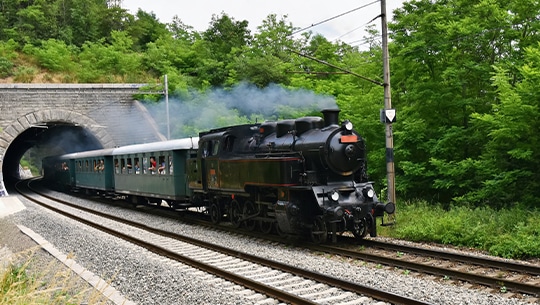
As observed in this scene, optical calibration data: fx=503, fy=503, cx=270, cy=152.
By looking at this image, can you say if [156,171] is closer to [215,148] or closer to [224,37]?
[215,148]

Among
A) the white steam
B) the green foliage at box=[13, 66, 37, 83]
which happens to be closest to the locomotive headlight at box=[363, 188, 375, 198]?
the white steam

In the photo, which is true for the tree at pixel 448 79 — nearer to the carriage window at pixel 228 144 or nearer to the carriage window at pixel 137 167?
the carriage window at pixel 228 144

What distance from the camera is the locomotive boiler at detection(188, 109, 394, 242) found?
10828 millimetres

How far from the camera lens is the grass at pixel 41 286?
177 inches

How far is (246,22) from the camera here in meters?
48.8

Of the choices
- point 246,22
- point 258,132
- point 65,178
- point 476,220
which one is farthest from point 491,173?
point 246,22

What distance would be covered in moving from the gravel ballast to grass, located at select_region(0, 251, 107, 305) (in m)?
0.48

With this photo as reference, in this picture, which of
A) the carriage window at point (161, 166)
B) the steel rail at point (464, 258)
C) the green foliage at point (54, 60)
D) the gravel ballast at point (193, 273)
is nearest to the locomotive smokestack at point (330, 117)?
the steel rail at point (464, 258)

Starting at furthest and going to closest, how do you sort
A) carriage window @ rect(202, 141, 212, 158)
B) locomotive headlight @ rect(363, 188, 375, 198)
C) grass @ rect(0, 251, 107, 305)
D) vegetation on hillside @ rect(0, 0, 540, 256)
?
carriage window @ rect(202, 141, 212, 158) < vegetation on hillside @ rect(0, 0, 540, 256) < locomotive headlight @ rect(363, 188, 375, 198) < grass @ rect(0, 251, 107, 305)

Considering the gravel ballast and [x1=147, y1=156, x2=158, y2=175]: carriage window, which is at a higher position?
[x1=147, y1=156, x2=158, y2=175]: carriage window

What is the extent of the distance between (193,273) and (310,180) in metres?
3.38

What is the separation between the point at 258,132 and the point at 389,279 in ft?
21.3

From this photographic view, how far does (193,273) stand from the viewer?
8953 mm

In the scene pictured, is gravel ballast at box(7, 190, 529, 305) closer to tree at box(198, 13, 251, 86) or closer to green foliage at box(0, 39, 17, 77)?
green foliage at box(0, 39, 17, 77)
